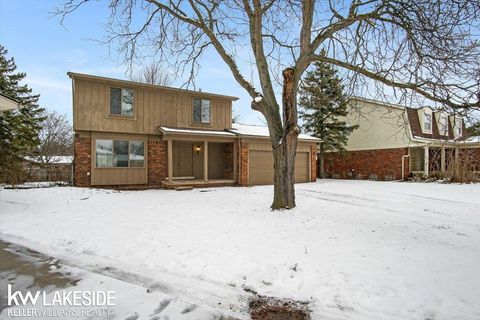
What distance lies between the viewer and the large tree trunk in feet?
25.0

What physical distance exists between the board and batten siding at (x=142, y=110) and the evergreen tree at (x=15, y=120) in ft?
20.1

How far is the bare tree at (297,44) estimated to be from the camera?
21.0 ft

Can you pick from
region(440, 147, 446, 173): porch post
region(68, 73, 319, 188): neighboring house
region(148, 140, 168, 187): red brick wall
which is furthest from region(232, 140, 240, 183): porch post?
region(440, 147, 446, 173): porch post

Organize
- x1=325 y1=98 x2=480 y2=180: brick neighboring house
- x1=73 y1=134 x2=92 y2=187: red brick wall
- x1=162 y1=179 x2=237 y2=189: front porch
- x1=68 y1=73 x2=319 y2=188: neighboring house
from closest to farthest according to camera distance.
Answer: x1=73 y1=134 x2=92 y2=187: red brick wall, x1=68 y1=73 x2=319 y2=188: neighboring house, x1=162 y1=179 x2=237 y2=189: front porch, x1=325 y1=98 x2=480 y2=180: brick neighboring house

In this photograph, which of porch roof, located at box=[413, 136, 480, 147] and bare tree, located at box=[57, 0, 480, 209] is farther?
porch roof, located at box=[413, 136, 480, 147]

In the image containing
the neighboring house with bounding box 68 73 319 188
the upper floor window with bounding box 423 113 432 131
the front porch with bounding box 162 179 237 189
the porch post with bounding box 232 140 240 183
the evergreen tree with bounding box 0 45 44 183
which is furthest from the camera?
the upper floor window with bounding box 423 113 432 131

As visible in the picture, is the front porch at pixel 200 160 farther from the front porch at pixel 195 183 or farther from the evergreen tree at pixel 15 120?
the evergreen tree at pixel 15 120

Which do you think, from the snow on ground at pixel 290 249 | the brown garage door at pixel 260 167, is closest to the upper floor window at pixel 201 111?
the brown garage door at pixel 260 167

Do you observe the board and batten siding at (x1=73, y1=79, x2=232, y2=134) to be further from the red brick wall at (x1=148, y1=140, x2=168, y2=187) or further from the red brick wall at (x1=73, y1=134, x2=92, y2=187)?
the red brick wall at (x1=148, y1=140, x2=168, y2=187)

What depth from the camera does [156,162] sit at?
1425 cm

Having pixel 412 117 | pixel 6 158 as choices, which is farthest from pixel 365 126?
pixel 6 158

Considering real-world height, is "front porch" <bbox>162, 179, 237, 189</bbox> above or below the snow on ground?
above

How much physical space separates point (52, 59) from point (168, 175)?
843 centimetres

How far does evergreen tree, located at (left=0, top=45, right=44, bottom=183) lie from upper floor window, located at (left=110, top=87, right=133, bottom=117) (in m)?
6.59
